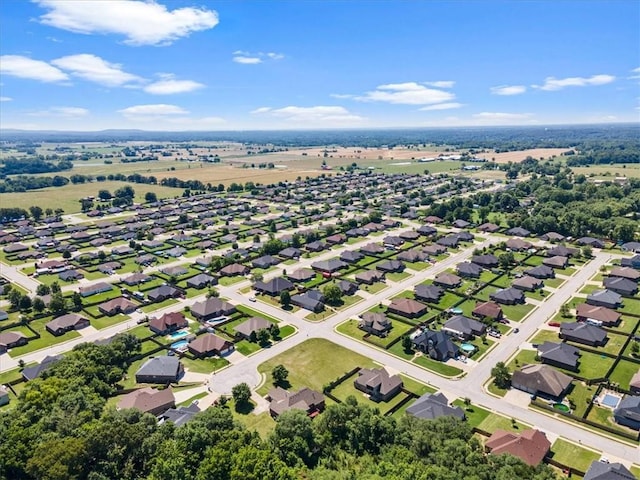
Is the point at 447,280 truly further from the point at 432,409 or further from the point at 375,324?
the point at 432,409

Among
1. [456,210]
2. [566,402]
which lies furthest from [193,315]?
[456,210]

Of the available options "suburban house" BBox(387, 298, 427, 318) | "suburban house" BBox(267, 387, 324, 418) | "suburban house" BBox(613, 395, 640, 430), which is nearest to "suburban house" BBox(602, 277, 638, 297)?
"suburban house" BBox(387, 298, 427, 318)

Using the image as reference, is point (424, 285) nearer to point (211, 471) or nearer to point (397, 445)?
point (397, 445)

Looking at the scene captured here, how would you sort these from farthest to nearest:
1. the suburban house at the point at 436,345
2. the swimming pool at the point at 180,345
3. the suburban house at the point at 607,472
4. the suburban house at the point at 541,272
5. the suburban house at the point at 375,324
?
the suburban house at the point at 541,272 → the suburban house at the point at 375,324 → the swimming pool at the point at 180,345 → the suburban house at the point at 436,345 → the suburban house at the point at 607,472

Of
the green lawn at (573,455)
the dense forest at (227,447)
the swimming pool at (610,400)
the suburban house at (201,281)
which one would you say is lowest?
the green lawn at (573,455)

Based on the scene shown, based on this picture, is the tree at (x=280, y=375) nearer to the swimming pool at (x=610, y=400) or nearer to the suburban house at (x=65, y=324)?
→ the suburban house at (x=65, y=324)

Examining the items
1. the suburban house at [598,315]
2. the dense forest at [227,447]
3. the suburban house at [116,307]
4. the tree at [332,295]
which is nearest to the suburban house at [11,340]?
the suburban house at [116,307]

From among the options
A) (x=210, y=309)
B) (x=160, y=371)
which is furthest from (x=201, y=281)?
(x=160, y=371)
